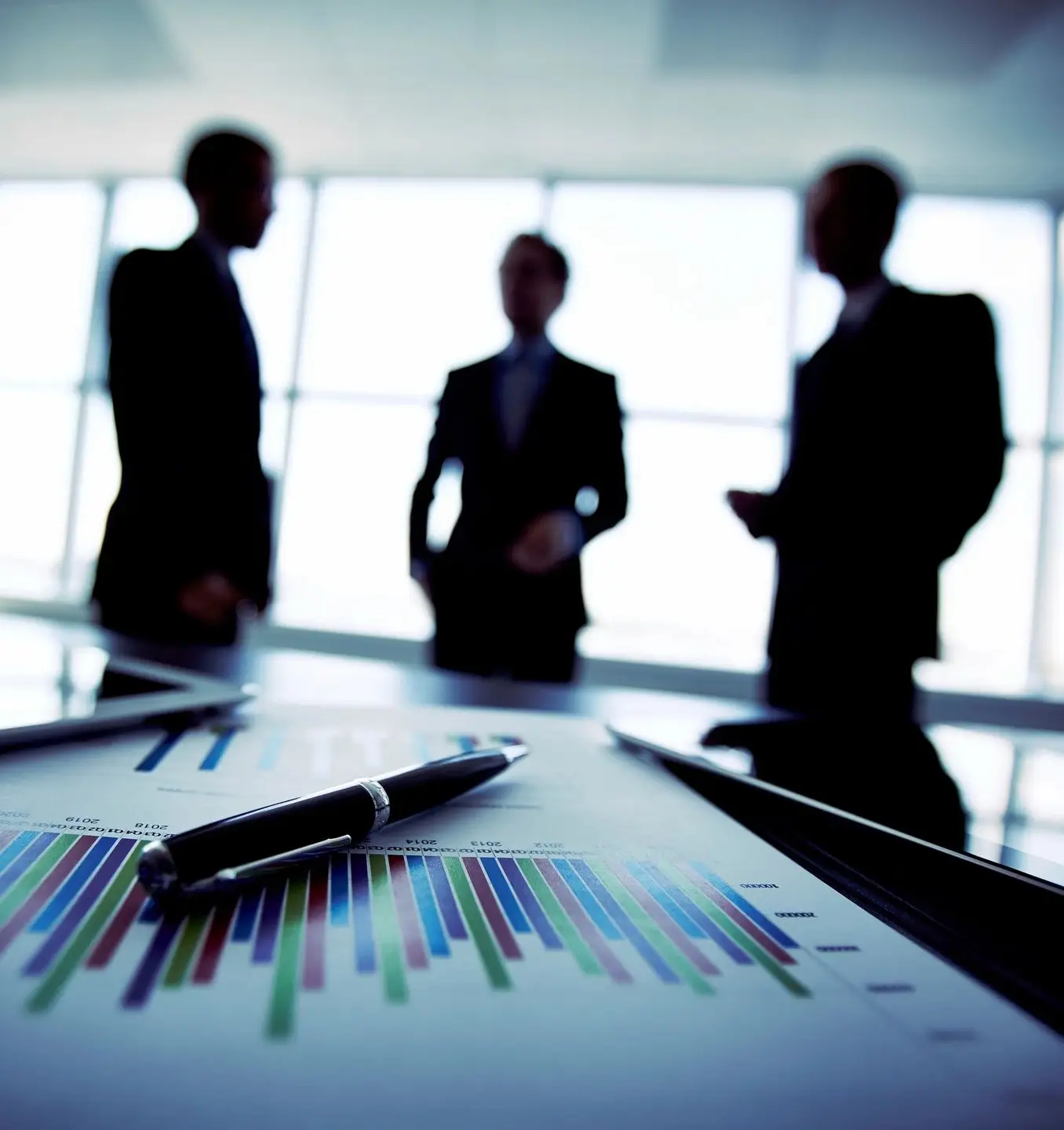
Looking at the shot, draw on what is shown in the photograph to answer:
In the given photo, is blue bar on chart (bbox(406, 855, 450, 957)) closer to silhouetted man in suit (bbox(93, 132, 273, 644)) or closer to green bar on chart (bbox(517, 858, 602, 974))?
green bar on chart (bbox(517, 858, 602, 974))

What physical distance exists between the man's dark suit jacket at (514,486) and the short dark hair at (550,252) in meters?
0.24

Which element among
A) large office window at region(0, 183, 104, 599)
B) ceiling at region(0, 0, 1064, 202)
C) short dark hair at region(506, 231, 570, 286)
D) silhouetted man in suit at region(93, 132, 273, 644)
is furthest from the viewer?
large office window at region(0, 183, 104, 599)

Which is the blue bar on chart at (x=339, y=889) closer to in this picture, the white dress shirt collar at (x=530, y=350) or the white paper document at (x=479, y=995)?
the white paper document at (x=479, y=995)

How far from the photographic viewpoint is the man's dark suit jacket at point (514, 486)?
1.62 metres

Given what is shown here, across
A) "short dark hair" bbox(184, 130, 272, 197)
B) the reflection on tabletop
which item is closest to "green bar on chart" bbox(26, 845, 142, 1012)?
the reflection on tabletop

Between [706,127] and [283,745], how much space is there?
3916 mm

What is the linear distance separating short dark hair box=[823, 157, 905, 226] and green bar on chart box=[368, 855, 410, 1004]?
6.03ft

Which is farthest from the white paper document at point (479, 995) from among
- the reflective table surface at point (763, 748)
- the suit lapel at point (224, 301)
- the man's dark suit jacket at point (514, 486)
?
the suit lapel at point (224, 301)

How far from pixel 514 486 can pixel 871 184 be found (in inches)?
42.2

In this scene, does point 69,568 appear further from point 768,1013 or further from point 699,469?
point 768,1013

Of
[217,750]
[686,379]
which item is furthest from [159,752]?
[686,379]

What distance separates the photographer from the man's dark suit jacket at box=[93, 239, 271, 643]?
132cm

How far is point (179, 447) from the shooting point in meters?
1.44

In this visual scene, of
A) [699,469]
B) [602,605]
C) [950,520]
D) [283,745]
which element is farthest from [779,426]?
[283,745]
